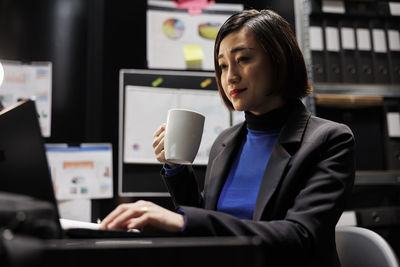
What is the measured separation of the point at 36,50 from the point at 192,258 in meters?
1.72

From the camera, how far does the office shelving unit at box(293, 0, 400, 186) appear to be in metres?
1.75

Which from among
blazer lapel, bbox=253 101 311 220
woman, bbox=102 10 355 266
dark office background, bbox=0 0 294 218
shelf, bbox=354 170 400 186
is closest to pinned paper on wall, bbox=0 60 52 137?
dark office background, bbox=0 0 294 218

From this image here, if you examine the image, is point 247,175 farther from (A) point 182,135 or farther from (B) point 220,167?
(A) point 182,135

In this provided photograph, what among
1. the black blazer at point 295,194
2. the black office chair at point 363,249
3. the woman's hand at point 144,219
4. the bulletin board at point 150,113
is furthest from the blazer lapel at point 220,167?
the bulletin board at point 150,113

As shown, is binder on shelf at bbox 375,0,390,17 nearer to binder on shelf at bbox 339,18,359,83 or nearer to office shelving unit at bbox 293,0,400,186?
binder on shelf at bbox 339,18,359,83

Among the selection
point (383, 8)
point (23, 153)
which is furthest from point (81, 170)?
point (383, 8)

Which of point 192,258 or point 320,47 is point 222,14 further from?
point 192,258

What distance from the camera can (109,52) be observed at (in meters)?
1.89

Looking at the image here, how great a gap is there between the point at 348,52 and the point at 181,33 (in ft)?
2.80

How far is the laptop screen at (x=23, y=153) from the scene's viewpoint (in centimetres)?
55

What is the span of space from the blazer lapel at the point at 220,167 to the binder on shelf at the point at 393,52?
3.59 feet

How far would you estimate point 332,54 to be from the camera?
1.79 metres

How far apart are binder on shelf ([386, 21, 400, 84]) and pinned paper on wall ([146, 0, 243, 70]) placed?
774 millimetres

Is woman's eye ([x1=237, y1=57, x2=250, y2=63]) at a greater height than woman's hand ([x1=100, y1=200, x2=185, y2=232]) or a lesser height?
greater
